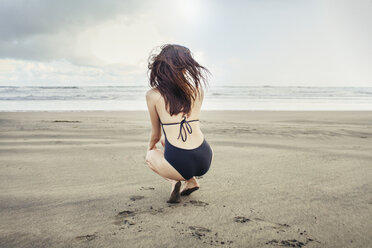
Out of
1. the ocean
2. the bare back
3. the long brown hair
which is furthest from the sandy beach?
the ocean

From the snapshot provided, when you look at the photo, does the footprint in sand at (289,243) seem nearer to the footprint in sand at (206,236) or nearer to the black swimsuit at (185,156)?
the footprint in sand at (206,236)

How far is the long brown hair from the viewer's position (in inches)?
95.7

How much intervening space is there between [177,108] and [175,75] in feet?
0.90

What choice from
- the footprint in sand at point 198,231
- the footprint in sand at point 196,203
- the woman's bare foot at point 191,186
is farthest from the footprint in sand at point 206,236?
the woman's bare foot at point 191,186

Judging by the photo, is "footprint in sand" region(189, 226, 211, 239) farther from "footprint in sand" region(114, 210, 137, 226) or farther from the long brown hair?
the long brown hair

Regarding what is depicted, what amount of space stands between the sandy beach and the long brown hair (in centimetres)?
93

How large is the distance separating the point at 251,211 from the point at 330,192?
1.01m

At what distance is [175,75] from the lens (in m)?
2.41

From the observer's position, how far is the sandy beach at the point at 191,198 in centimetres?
206

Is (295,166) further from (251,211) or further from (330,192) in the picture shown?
(251,211)

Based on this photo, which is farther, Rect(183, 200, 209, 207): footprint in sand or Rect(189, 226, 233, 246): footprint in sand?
Rect(183, 200, 209, 207): footprint in sand

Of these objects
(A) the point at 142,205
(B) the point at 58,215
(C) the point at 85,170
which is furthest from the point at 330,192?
(C) the point at 85,170

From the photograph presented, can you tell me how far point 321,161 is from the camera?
4.22 metres

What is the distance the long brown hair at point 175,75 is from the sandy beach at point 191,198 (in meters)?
0.93
